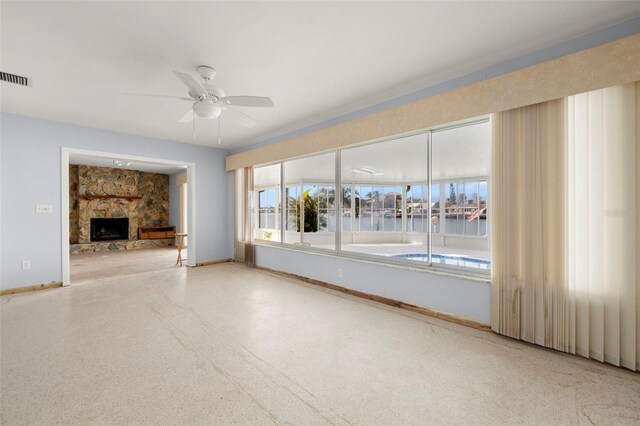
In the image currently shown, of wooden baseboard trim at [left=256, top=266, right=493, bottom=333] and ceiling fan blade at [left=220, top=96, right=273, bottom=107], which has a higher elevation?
ceiling fan blade at [left=220, top=96, right=273, bottom=107]

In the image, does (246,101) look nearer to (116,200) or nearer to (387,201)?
(387,201)

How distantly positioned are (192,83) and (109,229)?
28.5ft

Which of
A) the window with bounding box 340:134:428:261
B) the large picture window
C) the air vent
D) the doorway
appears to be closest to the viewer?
the air vent

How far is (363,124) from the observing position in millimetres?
3623

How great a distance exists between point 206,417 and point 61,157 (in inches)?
190

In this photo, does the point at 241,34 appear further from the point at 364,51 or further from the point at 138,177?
the point at 138,177

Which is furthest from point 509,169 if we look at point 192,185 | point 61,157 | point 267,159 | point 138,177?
point 138,177

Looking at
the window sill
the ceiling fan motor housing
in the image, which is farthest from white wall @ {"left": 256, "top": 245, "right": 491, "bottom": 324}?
the ceiling fan motor housing

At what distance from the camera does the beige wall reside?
198cm

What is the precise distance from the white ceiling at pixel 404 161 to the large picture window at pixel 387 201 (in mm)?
21

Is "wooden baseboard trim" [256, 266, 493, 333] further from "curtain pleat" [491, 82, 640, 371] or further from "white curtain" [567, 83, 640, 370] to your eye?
"white curtain" [567, 83, 640, 370]

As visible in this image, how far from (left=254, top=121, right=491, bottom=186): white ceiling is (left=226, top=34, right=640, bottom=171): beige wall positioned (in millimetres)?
613

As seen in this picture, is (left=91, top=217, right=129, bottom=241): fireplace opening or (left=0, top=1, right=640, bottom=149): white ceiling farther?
(left=91, top=217, right=129, bottom=241): fireplace opening

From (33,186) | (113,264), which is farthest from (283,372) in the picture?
(113,264)
